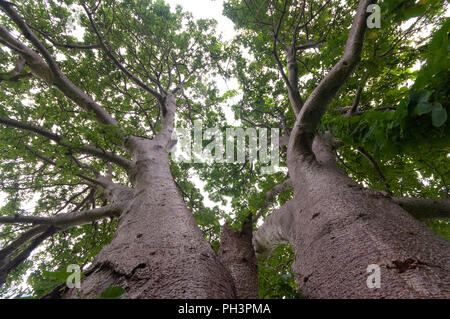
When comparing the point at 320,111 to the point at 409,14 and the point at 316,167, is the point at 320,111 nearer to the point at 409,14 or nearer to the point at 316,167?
the point at 316,167

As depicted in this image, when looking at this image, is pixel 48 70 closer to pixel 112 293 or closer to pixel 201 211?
pixel 201 211

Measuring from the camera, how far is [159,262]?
3.61 feet

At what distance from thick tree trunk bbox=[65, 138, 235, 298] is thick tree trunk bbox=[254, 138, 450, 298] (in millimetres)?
514

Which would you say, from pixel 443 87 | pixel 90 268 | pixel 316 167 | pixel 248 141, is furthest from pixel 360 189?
pixel 248 141

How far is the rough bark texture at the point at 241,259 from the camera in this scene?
57.0 inches

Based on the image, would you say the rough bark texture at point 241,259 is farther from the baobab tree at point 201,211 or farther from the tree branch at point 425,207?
the tree branch at point 425,207

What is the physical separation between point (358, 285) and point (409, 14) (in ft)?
5.49

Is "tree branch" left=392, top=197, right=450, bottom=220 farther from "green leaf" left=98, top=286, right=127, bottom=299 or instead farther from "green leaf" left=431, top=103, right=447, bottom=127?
"green leaf" left=98, top=286, right=127, bottom=299

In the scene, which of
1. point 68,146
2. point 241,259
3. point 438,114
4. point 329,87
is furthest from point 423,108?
point 68,146

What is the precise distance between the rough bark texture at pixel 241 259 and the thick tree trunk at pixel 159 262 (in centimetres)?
29

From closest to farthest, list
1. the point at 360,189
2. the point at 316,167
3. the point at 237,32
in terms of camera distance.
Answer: the point at 360,189 → the point at 316,167 → the point at 237,32

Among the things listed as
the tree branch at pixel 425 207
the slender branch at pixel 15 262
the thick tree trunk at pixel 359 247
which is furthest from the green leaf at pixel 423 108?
the slender branch at pixel 15 262

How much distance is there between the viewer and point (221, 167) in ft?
17.9
